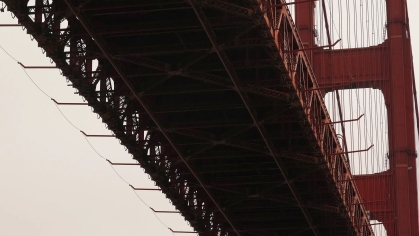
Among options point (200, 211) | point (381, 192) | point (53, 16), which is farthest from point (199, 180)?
point (381, 192)

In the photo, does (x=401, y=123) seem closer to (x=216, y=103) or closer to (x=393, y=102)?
(x=393, y=102)

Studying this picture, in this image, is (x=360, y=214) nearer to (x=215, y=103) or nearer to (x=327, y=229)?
(x=327, y=229)

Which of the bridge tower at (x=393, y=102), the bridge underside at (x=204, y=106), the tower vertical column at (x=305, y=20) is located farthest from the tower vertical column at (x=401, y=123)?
the bridge underside at (x=204, y=106)

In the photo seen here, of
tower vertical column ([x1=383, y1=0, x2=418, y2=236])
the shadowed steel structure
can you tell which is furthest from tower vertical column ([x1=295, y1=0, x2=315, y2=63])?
tower vertical column ([x1=383, y1=0, x2=418, y2=236])

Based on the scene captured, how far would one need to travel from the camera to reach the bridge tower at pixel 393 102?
52.1 meters

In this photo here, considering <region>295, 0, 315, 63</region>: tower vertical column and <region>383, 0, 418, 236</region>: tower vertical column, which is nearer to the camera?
<region>295, 0, 315, 63</region>: tower vertical column

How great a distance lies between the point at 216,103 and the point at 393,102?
1624cm

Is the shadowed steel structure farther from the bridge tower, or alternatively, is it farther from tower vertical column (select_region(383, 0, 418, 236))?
tower vertical column (select_region(383, 0, 418, 236))

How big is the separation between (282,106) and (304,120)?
0.65 meters

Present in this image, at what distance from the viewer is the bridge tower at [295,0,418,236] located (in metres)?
52.1

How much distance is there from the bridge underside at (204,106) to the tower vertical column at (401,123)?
6638mm

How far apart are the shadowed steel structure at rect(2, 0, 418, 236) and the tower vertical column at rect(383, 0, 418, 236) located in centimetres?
327

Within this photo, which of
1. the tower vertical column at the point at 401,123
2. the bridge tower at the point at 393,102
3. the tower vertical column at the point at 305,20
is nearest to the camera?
the tower vertical column at the point at 305,20

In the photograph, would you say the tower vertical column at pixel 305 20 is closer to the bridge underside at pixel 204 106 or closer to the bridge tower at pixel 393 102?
the bridge tower at pixel 393 102
